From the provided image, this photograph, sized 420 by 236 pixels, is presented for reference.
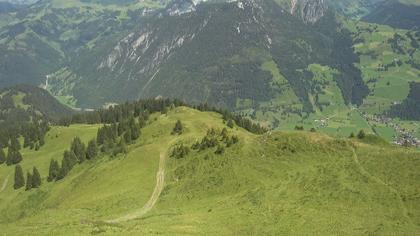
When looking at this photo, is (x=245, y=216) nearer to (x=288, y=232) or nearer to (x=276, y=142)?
(x=288, y=232)

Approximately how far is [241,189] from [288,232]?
30.1 m

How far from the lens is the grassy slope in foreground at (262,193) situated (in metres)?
98.2

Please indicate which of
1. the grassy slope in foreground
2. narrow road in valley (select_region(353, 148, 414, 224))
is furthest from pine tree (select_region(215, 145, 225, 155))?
narrow road in valley (select_region(353, 148, 414, 224))

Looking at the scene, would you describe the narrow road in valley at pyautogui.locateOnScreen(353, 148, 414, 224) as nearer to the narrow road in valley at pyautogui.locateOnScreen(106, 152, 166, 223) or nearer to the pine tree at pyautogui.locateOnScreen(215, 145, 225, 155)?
the pine tree at pyautogui.locateOnScreen(215, 145, 225, 155)

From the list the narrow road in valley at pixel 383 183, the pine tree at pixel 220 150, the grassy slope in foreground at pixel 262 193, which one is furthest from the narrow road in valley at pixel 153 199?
the narrow road in valley at pixel 383 183

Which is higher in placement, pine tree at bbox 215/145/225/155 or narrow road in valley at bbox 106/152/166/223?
pine tree at bbox 215/145/225/155

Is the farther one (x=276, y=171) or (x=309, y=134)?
(x=309, y=134)

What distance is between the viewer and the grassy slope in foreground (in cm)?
9819

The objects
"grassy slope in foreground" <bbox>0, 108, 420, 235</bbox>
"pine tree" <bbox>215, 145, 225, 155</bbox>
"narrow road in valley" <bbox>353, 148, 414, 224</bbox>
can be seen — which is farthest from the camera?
"pine tree" <bbox>215, 145, 225, 155</bbox>

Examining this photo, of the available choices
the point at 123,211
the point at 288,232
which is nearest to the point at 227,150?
the point at 123,211

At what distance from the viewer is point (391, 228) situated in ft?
308

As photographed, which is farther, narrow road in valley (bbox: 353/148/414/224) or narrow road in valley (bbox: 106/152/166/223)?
narrow road in valley (bbox: 106/152/166/223)

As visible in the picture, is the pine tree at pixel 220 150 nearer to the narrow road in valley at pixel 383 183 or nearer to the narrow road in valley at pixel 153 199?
the narrow road in valley at pixel 153 199

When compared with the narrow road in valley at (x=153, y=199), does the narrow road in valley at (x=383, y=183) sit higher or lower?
higher
